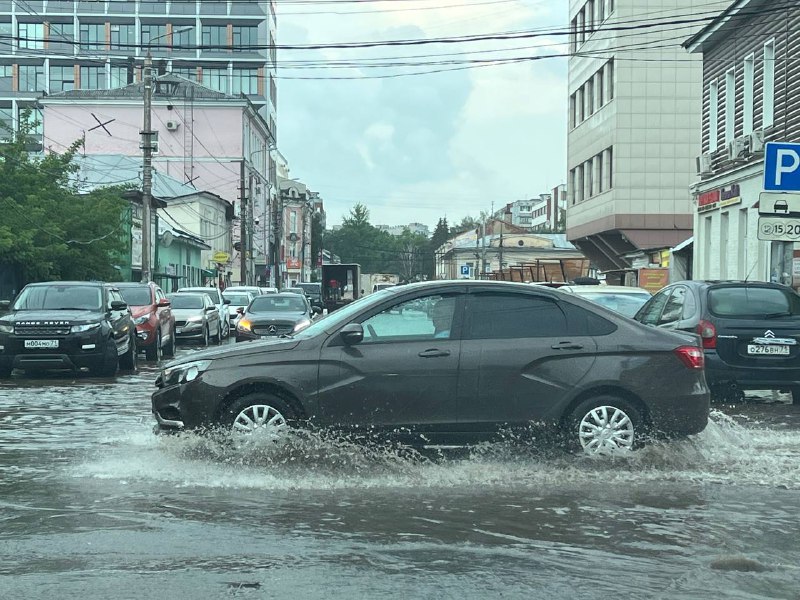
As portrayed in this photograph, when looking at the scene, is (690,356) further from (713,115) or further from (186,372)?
(713,115)

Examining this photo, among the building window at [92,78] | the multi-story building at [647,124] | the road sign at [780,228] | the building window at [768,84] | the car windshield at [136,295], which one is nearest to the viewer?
the road sign at [780,228]

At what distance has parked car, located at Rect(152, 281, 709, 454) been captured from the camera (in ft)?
29.7

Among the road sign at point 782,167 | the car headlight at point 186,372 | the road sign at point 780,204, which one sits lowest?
the car headlight at point 186,372

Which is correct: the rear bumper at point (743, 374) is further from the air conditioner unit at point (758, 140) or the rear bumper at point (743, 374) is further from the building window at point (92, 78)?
the building window at point (92, 78)

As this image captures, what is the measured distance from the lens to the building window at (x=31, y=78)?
3957 inches

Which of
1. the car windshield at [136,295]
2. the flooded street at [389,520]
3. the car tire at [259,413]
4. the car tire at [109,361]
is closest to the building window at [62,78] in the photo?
the car windshield at [136,295]

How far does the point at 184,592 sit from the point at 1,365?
46.1 ft

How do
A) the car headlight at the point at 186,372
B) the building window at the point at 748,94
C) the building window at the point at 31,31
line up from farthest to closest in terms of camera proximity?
the building window at the point at 31,31
the building window at the point at 748,94
the car headlight at the point at 186,372

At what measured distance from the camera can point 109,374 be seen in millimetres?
19594

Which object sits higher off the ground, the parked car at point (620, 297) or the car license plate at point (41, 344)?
the parked car at point (620, 297)

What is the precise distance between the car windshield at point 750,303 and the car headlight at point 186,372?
7.27 m

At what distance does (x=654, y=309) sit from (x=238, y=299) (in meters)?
28.4

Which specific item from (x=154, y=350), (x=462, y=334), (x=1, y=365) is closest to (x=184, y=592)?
(x=462, y=334)

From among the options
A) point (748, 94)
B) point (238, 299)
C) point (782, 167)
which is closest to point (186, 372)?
point (782, 167)
